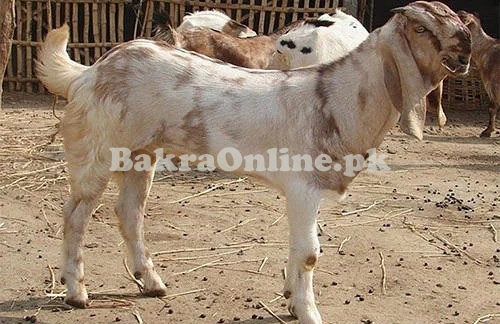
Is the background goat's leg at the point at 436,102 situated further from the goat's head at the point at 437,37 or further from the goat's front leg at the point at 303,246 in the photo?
the goat's front leg at the point at 303,246

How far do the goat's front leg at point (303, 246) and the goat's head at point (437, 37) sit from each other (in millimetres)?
853

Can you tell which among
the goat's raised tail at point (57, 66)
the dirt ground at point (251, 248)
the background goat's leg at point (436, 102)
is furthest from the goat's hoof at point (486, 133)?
the goat's raised tail at point (57, 66)

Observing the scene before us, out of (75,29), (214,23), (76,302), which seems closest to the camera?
(76,302)

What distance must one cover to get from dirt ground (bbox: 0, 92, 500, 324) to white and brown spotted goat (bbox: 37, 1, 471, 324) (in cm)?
35

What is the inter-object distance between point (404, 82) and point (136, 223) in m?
1.70

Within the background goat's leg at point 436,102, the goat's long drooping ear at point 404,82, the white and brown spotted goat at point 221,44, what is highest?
the goat's long drooping ear at point 404,82

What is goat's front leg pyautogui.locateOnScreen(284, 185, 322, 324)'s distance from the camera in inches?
166

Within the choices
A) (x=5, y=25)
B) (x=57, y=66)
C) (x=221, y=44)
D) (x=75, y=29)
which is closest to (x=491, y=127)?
(x=221, y=44)

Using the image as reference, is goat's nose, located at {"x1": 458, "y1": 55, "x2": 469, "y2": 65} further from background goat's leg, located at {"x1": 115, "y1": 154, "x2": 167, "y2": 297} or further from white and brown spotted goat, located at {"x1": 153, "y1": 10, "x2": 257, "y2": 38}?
white and brown spotted goat, located at {"x1": 153, "y1": 10, "x2": 257, "y2": 38}

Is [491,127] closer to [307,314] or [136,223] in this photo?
[136,223]

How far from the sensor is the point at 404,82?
4.18m

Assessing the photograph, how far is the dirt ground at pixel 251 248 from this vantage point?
469cm

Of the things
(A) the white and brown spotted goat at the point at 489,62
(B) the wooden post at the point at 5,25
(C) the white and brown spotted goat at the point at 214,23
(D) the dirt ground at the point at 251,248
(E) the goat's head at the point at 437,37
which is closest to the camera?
(E) the goat's head at the point at 437,37

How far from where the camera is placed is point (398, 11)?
4.14 metres
